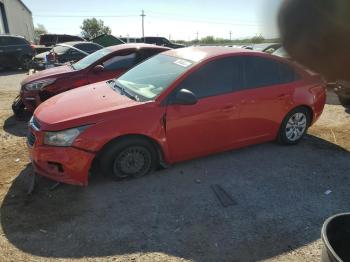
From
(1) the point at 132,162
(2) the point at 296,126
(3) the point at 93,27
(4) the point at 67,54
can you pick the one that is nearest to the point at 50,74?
(1) the point at 132,162

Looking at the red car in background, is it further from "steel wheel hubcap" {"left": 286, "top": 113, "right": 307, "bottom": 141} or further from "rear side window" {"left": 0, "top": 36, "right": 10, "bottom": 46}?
"rear side window" {"left": 0, "top": 36, "right": 10, "bottom": 46}

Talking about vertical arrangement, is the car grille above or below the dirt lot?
above

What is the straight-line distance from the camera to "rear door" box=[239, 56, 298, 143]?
4688mm

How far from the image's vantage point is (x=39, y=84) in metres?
6.54

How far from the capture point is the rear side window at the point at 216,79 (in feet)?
14.3

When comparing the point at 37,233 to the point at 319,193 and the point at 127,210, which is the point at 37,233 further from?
the point at 319,193

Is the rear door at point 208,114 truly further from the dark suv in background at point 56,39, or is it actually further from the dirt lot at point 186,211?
the dark suv in background at point 56,39

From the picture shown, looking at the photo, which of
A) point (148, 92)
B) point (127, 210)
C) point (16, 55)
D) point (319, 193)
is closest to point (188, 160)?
point (148, 92)

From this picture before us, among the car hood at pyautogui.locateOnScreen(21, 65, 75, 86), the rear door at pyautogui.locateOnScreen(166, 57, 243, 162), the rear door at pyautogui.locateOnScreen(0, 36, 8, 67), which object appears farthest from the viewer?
the rear door at pyautogui.locateOnScreen(0, 36, 8, 67)

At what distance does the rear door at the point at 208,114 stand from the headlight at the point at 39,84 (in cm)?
334

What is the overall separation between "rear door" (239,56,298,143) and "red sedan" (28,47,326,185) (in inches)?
0.5

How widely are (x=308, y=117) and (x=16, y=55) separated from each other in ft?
47.7

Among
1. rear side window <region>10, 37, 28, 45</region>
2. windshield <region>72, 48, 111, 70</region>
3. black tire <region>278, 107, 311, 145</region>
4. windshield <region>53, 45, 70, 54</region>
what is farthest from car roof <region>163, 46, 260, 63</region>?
rear side window <region>10, 37, 28, 45</region>

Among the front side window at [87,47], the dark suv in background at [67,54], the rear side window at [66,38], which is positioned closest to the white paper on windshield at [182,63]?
the dark suv in background at [67,54]
